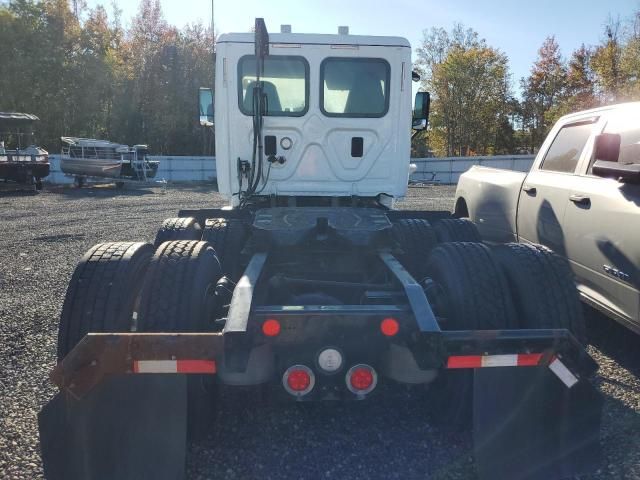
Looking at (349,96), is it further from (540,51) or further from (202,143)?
(540,51)

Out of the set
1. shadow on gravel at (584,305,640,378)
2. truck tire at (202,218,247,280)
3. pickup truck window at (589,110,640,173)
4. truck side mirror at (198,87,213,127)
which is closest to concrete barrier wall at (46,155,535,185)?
shadow on gravel at (584,305,640,378)

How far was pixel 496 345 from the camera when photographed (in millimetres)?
2449

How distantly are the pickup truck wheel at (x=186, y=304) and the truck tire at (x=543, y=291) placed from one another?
1735mm

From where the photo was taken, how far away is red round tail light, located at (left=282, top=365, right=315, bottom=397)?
2.54 metres

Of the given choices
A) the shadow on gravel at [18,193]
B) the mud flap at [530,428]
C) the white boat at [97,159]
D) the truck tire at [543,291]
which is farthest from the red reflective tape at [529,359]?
the white boat at [97,159]

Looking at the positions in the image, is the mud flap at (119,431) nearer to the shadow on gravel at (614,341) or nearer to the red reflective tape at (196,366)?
the red reflective tape at (196,366)

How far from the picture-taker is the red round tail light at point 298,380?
8.34 feet

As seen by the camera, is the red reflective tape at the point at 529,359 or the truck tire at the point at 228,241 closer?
the red reflective tape at the point at 529,359

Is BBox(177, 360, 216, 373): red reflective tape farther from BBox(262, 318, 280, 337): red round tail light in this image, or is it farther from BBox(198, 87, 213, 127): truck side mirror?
BBox(198, 87, 213, 127): truck side mirror

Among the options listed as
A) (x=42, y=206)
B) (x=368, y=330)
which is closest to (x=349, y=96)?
(x=368, y=330)

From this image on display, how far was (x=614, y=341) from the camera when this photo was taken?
15.1ft

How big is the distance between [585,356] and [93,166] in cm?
2201

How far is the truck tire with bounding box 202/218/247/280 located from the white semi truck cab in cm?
71

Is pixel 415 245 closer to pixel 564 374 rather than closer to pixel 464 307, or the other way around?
pixel 464 307
